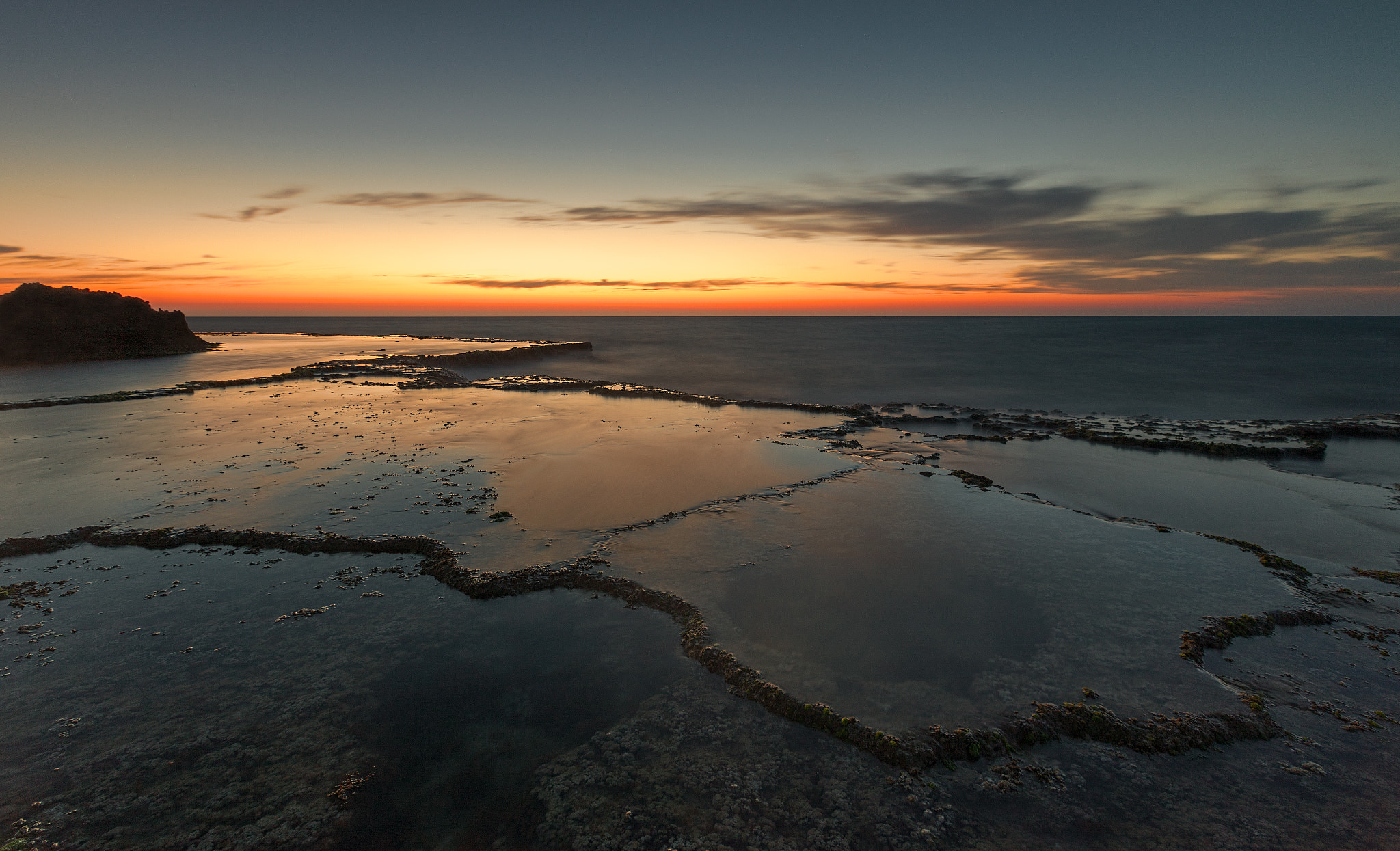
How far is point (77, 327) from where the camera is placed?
44.4 m

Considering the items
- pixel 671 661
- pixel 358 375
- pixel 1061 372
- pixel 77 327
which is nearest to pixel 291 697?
pixel 671 661

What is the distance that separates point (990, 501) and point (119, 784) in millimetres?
14291

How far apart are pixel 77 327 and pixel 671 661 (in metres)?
61.9

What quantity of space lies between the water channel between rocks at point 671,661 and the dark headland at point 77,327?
4413cm

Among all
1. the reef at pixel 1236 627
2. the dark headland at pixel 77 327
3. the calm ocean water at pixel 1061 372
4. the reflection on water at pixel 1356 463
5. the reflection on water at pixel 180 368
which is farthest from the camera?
the dark headland at pixel 77 327

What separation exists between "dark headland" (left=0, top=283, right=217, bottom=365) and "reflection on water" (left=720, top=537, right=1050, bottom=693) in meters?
59.9

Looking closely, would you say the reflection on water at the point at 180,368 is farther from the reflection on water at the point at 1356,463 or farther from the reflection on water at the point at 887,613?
the reflection on water at the point at 1356,463

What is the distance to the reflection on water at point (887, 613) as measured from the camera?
7059 millimetres

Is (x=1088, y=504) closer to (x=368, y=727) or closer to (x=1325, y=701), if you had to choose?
(x=1325, y=701)

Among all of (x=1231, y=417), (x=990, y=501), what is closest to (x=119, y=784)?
(x=990, y=501)

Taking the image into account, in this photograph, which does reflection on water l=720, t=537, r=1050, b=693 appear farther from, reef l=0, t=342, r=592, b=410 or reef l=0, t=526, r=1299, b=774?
reef l=0, t=342, r=592, b=410

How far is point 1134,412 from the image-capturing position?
27109 millimetres

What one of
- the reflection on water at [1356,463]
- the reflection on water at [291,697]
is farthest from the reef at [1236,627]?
the reflection on water at [1356,463]

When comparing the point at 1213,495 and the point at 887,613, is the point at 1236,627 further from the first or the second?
the point at 1213,495
